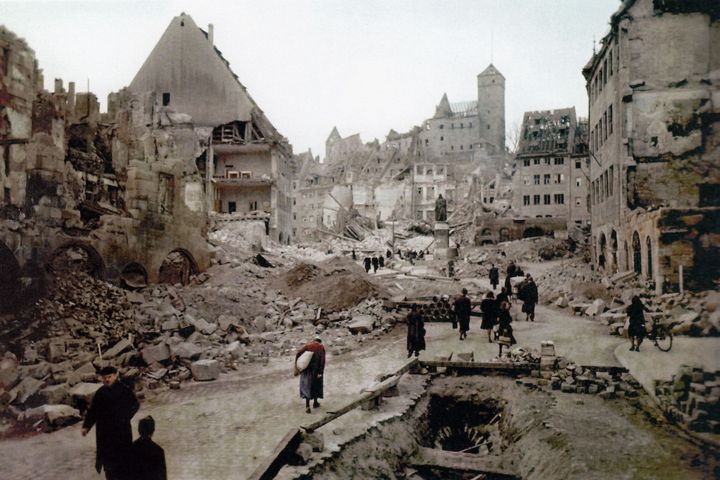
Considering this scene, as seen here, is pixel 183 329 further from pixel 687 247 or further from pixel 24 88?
pixel 687 247

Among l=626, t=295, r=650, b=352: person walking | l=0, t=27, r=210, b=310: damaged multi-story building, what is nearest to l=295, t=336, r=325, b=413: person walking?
l=0, t=27, r=210, b=310: damaged multi-story building

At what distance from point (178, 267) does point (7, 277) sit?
26.9 feet

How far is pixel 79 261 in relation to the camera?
13.8 m

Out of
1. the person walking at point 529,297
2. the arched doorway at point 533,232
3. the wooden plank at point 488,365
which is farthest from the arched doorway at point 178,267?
the arched doorway at point 533,232

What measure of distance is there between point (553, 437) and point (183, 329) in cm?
926

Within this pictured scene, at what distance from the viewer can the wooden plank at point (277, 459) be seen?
6312 mm

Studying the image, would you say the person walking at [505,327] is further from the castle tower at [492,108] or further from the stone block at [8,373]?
the castle tower at [492,108]

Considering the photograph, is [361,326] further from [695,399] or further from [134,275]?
[695,399]

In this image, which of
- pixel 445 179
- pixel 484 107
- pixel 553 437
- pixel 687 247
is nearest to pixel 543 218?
pixel 445 179

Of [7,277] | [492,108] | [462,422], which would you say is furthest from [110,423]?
[492,108]

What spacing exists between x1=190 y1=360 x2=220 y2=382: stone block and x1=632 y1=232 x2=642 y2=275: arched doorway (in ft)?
52.3

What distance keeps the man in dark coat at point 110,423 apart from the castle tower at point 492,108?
102788 millimetres

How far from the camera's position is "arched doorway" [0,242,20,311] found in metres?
9.51

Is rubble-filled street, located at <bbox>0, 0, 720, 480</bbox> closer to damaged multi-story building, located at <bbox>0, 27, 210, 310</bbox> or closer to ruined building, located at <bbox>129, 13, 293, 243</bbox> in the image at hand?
damaged multi-story building, located at <bbox>0, 27, 210, 310</bbox>
